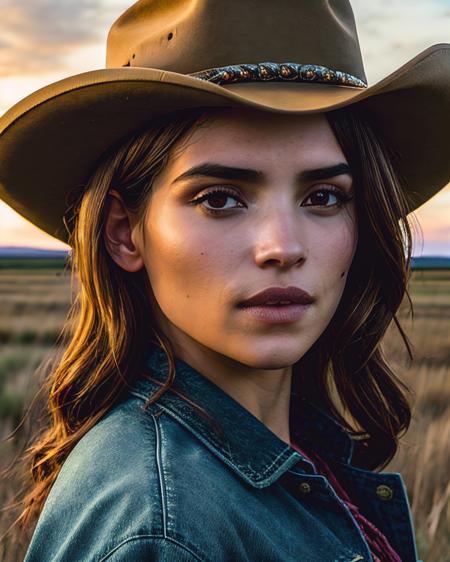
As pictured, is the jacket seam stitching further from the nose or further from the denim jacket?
the nose

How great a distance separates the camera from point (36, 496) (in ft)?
7.97

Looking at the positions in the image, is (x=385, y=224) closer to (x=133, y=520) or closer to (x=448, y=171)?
(x=448, y=171)

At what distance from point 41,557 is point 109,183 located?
0.82 meters

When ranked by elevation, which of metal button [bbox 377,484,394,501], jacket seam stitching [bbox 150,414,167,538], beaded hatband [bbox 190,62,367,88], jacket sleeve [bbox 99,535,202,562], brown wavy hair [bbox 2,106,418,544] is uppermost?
beaded hatband [bbox 190,62,367,88]

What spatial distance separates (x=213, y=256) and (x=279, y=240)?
0.48 feet

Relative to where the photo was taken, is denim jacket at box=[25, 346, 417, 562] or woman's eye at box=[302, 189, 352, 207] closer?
denim jacket at box=[25, 346, 417, 562]

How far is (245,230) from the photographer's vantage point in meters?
1.93

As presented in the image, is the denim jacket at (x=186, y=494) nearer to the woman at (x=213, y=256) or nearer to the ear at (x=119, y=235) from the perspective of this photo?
the woman at (x=213, y=256)

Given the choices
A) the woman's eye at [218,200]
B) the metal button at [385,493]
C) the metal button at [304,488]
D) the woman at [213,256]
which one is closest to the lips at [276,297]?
the woman at [213,256]

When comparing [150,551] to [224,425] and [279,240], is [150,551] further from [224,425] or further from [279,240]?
[279,240]

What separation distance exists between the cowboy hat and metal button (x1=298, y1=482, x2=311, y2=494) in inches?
31.9

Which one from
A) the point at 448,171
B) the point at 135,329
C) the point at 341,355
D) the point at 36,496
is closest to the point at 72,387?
the point at 135,329

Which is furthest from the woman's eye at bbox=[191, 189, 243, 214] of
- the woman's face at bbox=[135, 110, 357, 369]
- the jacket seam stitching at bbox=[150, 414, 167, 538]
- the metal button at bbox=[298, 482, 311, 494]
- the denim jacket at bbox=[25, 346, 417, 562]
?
the metal button at bbox=[298, 482, 311, 494]

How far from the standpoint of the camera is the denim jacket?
1644 millimetres
